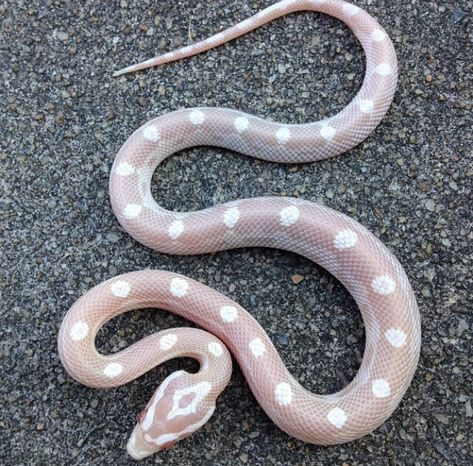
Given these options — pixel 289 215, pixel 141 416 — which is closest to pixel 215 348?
pixel 141 416

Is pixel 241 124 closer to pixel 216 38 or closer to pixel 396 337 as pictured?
pixel 216 38

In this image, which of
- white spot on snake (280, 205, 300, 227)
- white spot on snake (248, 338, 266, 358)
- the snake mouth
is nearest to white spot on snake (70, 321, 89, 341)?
the snake mouth

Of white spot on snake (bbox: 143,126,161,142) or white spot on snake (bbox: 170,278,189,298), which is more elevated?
white spot on snake (bbox: 143,126,161,142)

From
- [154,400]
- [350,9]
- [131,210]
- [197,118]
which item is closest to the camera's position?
[154,400]

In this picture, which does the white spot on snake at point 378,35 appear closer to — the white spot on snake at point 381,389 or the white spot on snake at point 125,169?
the white spot on snake at point 125,169

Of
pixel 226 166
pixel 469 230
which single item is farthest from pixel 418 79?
pixel 226 166

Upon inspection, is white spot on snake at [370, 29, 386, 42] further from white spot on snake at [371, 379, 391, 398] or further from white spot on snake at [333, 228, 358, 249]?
white spot on snake at [371, 379, 391, 398]
